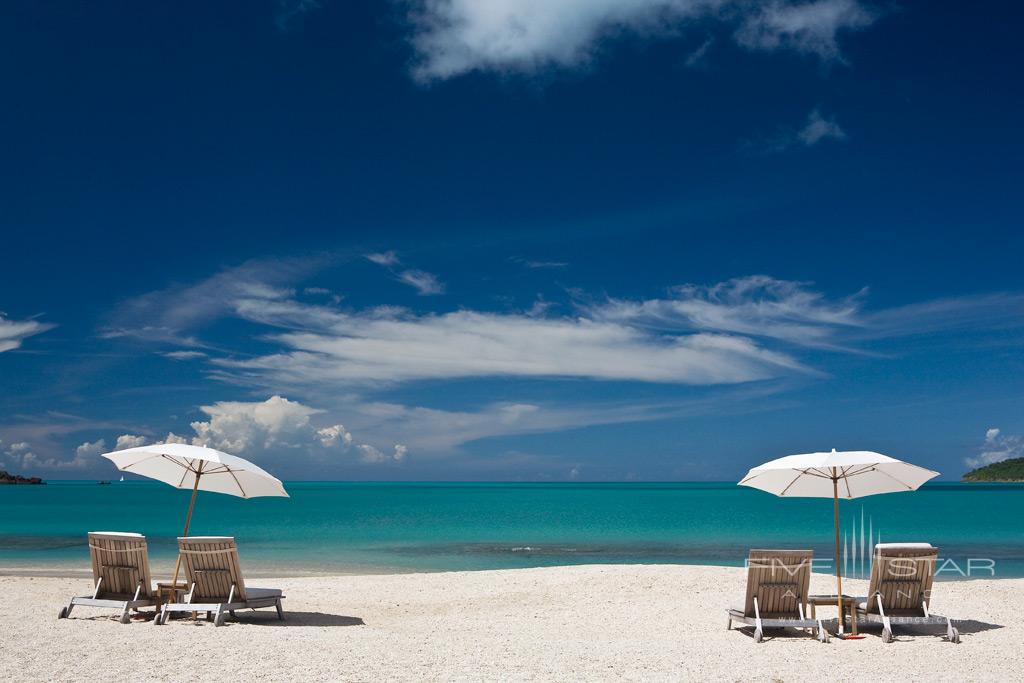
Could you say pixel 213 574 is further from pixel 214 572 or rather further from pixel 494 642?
pixel 494 642

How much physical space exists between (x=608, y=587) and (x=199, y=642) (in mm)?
7660

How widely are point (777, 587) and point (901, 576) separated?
5.00 feet

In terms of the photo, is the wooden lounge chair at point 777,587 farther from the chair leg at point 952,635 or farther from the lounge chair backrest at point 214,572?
the lounge chair backrest at point 214,572

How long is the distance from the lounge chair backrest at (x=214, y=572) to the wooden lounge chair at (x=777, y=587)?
5.96 metres

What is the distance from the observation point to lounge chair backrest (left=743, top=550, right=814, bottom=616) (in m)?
9.79

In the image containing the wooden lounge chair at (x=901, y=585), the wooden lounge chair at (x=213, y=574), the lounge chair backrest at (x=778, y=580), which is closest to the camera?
the lounge chair backrest at (x=778, y=580)

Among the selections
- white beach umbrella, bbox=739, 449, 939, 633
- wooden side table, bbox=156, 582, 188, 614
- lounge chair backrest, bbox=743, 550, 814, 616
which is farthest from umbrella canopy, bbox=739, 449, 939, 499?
wooden side table, bbox=156, 582, 188, 614

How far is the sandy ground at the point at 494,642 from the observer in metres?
7.62

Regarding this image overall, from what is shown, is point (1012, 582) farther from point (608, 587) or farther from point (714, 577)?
point (608, 587)

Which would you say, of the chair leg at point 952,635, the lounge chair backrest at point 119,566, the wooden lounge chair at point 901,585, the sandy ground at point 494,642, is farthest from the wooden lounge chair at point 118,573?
the chair leg at point 952,635

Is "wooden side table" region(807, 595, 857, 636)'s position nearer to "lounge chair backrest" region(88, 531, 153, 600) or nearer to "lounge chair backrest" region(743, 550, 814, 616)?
"lounge chair backrest" region(743, 550, 814, 616)

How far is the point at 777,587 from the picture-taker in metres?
9.88

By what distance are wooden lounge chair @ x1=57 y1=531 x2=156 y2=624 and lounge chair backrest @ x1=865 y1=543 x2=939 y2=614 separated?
8520 millimetres

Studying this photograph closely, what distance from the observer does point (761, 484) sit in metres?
11.2
